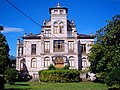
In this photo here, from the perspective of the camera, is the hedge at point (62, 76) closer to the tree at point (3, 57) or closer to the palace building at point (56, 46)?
the palace building at point (56, 46)

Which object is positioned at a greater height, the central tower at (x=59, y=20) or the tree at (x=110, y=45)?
the central tower at (x=59, y=20)

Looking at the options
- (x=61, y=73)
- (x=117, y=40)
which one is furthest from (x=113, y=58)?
(x=61, y=73)

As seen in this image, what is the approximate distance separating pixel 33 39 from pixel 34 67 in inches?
241

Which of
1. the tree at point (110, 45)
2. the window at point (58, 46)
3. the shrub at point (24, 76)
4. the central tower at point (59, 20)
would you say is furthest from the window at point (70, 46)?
the tree at point (110, 45)

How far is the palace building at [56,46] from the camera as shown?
149 ft

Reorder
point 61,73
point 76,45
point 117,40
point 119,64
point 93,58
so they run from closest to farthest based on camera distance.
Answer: point 119,64 < point 117,40 < point 93,58 < point 61,73 < point 76,45

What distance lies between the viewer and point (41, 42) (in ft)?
151

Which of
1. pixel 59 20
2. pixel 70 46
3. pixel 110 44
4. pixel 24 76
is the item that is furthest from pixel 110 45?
pixel 24 76

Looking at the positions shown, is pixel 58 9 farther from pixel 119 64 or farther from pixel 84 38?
pixel 119 64

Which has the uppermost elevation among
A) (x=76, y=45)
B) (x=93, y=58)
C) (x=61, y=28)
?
(x=61, y=28)

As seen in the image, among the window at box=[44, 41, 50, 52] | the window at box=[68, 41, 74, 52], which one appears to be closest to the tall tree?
the window at box=[68, 41, 74, 52]

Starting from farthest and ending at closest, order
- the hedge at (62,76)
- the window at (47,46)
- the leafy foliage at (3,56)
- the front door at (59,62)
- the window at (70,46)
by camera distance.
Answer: the window at (47,46), the window at (70,46), the front door at (59,62), the hedge at (62,76), the leafy foliage at (3,56)

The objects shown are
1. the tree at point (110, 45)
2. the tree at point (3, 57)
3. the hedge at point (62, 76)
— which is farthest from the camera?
the hedge at point (62, 76)

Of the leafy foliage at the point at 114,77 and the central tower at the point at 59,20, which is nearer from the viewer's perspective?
the leafy foliage at the point at 114,77
